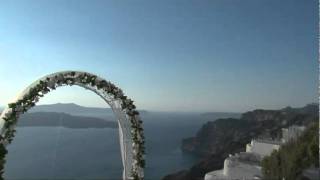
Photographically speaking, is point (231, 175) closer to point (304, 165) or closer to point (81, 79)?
point (304, 165)

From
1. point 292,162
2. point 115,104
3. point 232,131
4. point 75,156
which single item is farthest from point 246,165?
point 232,131

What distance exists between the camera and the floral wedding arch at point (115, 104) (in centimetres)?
973

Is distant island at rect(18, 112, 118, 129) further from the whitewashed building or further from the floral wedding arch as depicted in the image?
the floral wedding arch

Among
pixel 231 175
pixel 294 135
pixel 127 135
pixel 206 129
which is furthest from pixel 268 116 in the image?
pixel 127 135

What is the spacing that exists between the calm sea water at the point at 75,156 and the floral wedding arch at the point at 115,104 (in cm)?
4430

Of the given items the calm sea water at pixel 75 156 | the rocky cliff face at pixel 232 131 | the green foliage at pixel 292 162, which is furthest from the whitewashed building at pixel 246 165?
the rocky cliff face at pixel 232 131

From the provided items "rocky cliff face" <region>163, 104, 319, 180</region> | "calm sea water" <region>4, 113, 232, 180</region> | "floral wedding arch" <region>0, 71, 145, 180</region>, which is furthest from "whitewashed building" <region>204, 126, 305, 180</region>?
"rocky cliff face" <region>163, 104, 319, 180</region>

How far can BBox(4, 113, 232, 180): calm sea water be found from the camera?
55.9m

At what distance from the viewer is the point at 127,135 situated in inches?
424

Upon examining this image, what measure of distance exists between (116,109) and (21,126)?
3073 inches

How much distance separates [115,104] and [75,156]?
6019 centimetres

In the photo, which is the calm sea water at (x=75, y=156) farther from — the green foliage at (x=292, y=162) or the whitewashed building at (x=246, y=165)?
the green foliage at (x=292, y=162)

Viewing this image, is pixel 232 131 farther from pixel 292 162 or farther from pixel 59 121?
pixel 292 162

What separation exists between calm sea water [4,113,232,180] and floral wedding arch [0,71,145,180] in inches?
1744
